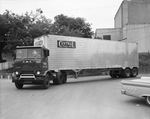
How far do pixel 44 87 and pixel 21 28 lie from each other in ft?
84.0

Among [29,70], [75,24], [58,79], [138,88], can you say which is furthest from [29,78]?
[75,24]

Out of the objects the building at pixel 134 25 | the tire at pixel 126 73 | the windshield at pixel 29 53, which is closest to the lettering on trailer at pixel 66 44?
the windshield at pixel 29 53

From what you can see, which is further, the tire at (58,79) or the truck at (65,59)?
the tire at (58,79)

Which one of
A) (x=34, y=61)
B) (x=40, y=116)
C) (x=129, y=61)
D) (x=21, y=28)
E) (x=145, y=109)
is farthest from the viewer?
(x=21, y=28)

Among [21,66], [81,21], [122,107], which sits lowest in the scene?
[122,107]

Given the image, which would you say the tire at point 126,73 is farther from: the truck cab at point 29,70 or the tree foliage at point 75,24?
the tree foliage at point 75,24

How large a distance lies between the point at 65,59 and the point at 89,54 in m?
2.88

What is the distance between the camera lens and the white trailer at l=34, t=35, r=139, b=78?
1551 cm

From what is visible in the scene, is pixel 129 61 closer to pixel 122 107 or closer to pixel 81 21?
pixel 122 107

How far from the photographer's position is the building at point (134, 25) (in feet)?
121

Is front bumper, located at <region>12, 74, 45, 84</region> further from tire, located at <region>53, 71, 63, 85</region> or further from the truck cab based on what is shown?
tire, located at <region>53, 71, 63, 85</region>

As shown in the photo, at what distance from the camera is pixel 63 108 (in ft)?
23.6

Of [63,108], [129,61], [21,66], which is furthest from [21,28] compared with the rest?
[63,108]

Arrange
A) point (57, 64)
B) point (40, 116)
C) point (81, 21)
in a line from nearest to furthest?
point (40, 116) < point (57, 64) < point (81, 21)
